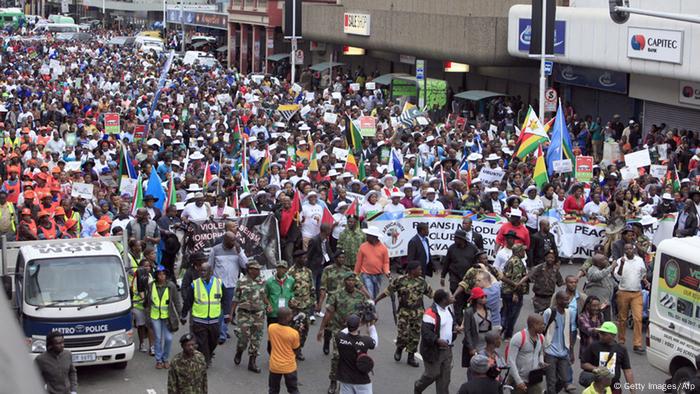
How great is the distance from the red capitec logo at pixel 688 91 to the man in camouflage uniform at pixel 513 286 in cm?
1709

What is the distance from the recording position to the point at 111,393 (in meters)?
11.2

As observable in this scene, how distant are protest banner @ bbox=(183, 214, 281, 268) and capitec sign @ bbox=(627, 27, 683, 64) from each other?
15.6 m

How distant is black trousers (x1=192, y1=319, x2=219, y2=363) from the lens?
452 inches

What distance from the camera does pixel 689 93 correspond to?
28453mm

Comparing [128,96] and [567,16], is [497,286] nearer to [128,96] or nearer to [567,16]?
[567,16]

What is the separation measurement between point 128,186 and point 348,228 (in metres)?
5.77

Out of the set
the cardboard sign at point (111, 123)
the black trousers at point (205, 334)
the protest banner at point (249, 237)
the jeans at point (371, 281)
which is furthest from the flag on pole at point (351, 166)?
the black trousers at point (205, 334)

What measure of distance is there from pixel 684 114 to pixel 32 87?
2231cm

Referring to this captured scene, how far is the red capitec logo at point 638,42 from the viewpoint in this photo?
28.5 m

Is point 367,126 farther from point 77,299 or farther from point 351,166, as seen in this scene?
point 77,299

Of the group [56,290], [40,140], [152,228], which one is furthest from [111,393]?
[40,140]

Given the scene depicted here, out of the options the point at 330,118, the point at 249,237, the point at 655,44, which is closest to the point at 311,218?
the point at 249,237

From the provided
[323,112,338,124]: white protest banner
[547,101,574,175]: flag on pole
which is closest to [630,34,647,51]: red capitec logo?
[547,101,574,175]: flag on pole

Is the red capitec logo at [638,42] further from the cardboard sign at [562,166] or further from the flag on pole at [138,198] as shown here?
the flag on pole at [138,198]
